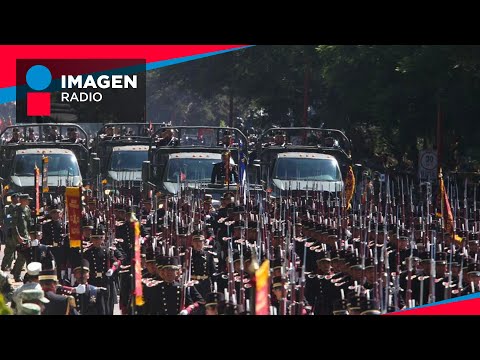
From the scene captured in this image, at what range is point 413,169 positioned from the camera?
75.4ft

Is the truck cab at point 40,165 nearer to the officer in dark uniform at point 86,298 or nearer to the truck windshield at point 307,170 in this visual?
the truck windshield at point 307,170

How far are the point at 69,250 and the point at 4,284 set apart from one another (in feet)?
8.89

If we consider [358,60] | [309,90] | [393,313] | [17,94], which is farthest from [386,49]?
[393,313]

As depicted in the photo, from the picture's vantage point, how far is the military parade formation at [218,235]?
11.2 meters

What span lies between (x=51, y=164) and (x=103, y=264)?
22.7 feet

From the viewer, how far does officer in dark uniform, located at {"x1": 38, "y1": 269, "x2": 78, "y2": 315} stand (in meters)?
10.3

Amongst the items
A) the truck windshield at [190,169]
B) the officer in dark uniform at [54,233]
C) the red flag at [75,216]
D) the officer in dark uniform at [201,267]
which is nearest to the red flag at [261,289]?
the officer in dark uniform at [201,267]

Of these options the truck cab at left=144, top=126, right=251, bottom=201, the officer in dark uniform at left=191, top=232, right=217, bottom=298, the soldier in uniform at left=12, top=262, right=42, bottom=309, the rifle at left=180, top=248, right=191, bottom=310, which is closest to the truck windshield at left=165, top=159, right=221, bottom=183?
the truck cab at left=144, top=126, right=251, bottom=201

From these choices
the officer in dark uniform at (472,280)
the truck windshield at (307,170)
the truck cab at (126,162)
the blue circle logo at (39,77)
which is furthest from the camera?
the truck cab at (126,162)

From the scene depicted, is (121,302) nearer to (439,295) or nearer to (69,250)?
(69,250)

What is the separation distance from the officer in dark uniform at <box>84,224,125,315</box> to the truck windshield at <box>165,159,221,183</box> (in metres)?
5.31

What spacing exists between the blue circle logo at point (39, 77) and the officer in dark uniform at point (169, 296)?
5.03m

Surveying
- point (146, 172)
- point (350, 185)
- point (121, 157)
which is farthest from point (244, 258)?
point (121, 157)

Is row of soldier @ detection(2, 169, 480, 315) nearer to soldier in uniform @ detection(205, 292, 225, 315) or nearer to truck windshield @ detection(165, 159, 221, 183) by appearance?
soldier in uniform @ detection(205, 292, 225, 315)
